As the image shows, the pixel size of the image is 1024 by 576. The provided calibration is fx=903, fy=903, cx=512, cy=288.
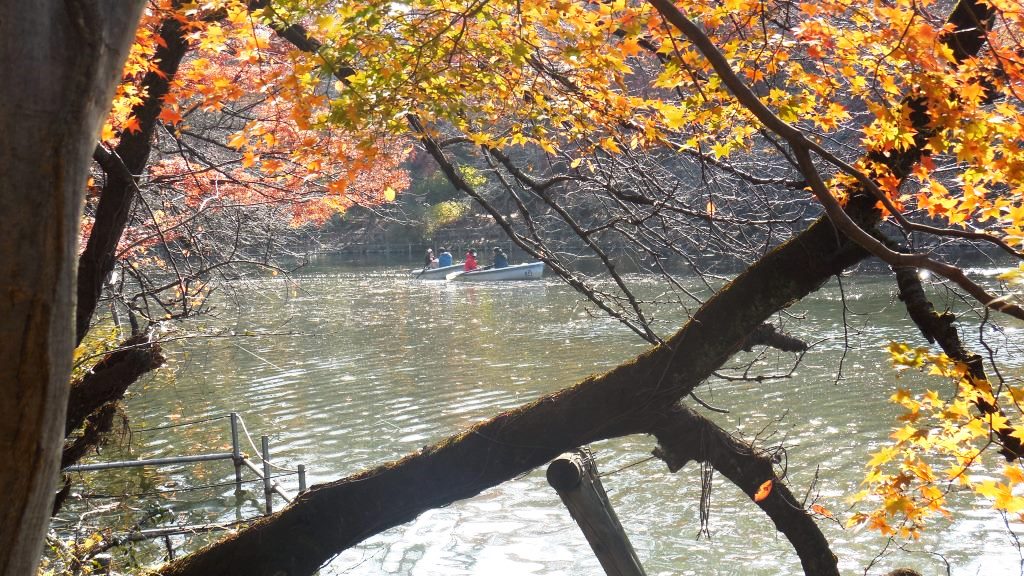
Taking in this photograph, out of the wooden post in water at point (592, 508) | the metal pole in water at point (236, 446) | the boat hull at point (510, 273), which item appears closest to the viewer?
the wooden post in water at point (592, 508)

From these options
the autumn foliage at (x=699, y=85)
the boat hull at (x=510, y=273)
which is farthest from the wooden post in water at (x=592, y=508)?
the boat hull at (x=510, y=273)

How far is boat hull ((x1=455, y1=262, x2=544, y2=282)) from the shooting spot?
36.7 metres

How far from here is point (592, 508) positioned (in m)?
5.32

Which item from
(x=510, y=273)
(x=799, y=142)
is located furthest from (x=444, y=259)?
(x=799, y=142)

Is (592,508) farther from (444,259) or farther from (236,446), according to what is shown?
(444,259)

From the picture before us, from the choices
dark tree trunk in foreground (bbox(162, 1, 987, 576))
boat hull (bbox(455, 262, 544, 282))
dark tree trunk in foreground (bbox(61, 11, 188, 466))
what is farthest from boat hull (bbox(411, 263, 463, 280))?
dark tree trunk in foreground (bbox(162, 1, 987, 576))

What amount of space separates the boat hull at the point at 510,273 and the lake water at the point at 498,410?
10734 millimetres

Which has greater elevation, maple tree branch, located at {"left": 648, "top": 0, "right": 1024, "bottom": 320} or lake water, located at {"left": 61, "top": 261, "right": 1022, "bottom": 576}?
maple tree branch, located at {"left": 648, "top": 0, "right": 1024, "bottom": 320}

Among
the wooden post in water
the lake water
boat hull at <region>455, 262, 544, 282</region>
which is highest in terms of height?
boat hull at <region>455, 262, 544, 282</region>

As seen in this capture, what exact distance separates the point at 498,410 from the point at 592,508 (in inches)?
351

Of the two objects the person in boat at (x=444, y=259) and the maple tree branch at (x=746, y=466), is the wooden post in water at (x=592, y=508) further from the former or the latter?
the person in boat at (x=444, y=259)

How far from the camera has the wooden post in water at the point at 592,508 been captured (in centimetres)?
516

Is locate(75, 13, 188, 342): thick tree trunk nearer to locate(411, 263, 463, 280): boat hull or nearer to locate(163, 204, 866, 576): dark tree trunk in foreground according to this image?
locate(163, 204, 866, 576): dark tree trunk in foreground

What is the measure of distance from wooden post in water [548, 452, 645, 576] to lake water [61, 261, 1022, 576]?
0.40 meters
